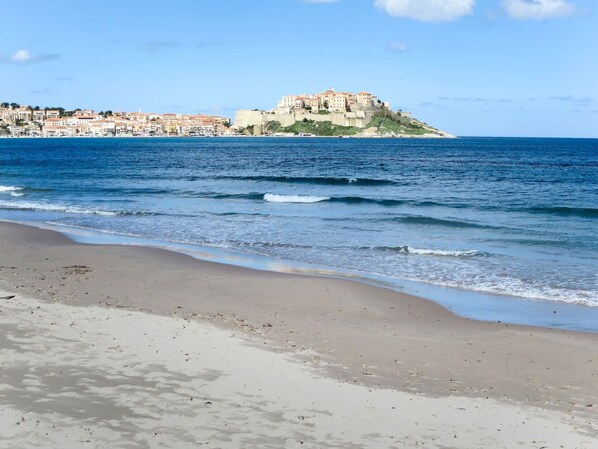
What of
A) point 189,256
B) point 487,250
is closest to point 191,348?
point 189,256

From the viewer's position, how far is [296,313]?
12.0 metres

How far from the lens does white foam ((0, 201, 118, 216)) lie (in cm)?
3027

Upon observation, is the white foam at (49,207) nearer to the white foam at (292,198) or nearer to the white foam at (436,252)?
the white foam at (292,198)

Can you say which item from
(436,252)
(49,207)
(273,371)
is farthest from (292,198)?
(273,371)

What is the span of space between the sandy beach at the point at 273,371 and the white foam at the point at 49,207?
55.8ft

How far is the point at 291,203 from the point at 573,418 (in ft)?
91.4

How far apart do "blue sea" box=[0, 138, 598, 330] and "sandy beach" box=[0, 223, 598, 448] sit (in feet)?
8.64

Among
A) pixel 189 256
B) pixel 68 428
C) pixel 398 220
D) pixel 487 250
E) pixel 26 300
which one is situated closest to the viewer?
pixel 68 428

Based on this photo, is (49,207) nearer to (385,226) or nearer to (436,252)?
(385,226)

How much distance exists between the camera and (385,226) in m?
25.8

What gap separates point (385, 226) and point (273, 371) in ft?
59.5

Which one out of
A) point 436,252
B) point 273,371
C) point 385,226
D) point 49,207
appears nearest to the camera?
point 273,371

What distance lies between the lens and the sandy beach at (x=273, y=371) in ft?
21.0

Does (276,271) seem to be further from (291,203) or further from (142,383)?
(291,203)
